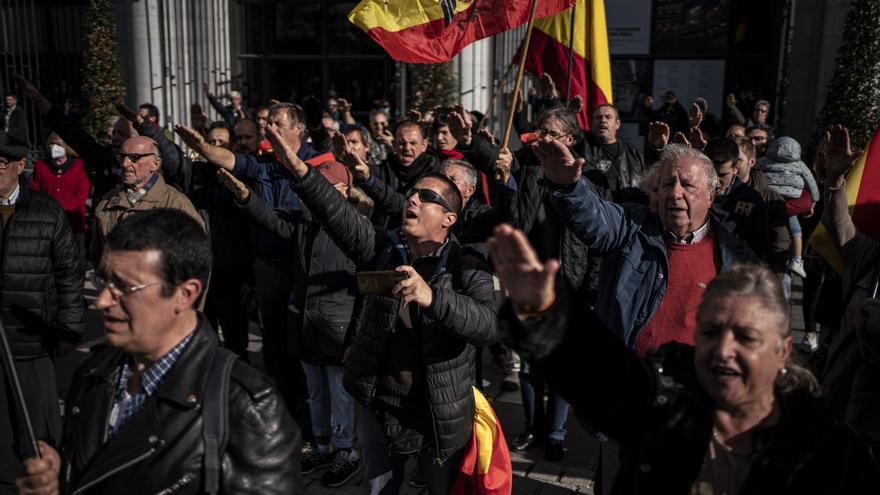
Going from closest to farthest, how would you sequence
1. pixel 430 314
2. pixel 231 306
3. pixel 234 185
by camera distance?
pixel 430 314, pixel 234 185, pixel 231 306

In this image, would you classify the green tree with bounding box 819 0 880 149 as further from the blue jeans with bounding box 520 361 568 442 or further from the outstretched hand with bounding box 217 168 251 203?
the outstretched hand with bounding box 217 168 251 203

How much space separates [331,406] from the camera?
16.3 feet

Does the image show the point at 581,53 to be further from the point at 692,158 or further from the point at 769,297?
the point at 769,297

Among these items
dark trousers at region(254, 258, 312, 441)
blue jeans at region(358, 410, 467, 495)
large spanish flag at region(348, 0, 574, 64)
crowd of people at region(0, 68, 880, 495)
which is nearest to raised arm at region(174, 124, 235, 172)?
crowd of people at region(0, 68, 880, 495)

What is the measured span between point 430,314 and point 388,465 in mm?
893

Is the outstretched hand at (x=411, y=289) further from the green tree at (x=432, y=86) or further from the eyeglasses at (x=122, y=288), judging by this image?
the green tree at (x=432, y=86)

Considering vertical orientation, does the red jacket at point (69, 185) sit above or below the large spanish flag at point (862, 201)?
below

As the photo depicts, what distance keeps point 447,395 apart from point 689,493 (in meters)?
1.61

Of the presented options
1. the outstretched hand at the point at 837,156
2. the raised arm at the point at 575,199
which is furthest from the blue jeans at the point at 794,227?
the raised arm at the point at 575,199

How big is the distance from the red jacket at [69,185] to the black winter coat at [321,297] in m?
4.41

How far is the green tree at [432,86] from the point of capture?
13.4 metres

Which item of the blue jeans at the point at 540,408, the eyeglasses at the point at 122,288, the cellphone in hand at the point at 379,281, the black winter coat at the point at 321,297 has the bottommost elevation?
the blue jeans at the point at 540,408

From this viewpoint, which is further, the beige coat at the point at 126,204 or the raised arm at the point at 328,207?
the beige coat at the point at 126,204

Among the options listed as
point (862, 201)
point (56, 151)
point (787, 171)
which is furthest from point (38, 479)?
point (56, 151)
